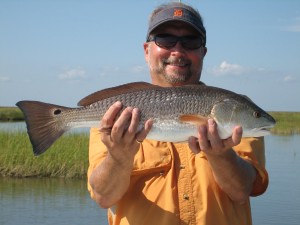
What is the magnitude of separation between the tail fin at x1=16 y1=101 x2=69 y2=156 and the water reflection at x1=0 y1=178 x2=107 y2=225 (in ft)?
27.0

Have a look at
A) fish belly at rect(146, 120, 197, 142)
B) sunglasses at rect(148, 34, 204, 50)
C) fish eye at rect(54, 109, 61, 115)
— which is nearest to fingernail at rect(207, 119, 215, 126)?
fish belly at rect(146, 120, 197, 142)

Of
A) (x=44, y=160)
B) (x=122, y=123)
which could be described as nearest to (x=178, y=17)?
(x=122, y=123)

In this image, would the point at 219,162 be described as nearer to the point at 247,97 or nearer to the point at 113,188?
the point at 247,97

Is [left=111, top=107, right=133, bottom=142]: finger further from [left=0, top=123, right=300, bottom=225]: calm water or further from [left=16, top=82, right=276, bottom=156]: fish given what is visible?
[left=0, top=123, right=300, bottom=225]: calm water

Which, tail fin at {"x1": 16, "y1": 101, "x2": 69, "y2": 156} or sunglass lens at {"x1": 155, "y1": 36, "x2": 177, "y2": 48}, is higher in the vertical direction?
sunglass lens at {"x1": 155, "y1": 36, "x2": 177, "y2": 48}

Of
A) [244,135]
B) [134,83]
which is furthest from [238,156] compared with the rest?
[134,83]

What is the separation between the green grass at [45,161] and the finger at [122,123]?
41.2 ft

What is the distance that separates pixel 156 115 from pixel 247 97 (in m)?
0.79

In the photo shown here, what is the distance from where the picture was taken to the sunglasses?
4.36 metres

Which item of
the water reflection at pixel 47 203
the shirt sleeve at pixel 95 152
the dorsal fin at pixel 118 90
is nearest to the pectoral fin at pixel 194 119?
the dorsal fin at pixel 118 90

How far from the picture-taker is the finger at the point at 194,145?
3.76 m

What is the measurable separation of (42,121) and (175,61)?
4.16ft

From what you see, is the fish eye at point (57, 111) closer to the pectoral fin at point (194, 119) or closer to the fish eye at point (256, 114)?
the pectoral fin at point (194, 119)

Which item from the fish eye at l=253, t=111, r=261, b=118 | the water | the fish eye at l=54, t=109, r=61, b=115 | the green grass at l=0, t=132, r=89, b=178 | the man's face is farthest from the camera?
the green grass at l=0, t=132, r=89, b=178
